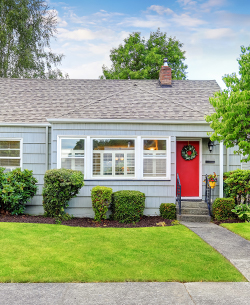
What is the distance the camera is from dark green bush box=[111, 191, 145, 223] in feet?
26.6

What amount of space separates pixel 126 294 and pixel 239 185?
20.0ft

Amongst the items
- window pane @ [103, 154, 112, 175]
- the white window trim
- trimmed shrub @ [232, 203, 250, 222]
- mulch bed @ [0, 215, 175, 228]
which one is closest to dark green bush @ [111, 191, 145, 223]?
mulch bed @ [0, 215, 175, 228]

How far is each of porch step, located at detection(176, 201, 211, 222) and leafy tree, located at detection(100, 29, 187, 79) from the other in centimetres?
1413

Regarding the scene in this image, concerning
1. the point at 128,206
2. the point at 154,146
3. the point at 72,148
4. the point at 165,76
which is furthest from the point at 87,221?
the point at 165,76

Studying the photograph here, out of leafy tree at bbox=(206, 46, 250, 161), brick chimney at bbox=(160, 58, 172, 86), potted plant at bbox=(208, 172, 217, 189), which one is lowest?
potted plant at bbox=(208, 172, 217, 189)

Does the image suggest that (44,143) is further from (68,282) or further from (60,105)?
(68,282)

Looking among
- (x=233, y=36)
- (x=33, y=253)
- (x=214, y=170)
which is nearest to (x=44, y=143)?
(x=33, y=253)

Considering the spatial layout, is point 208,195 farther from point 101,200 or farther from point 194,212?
point 101,200

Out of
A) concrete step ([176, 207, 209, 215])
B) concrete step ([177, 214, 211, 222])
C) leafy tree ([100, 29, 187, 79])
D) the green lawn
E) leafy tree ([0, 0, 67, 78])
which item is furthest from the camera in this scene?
leafy tree ([100, 29, 187, 79])

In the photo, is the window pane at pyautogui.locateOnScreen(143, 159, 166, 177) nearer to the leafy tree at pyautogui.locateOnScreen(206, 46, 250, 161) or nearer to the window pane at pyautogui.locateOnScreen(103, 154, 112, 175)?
the window pane at pyautogui.locateOnScreen(103, 154, 112, 175)

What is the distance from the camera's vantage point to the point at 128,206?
26.7 feet

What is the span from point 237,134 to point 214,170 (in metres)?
3.62

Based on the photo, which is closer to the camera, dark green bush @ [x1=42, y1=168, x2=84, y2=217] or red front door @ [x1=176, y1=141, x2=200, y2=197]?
dark green bush @ [x1=42, y1=168, x2=84, y2=217]

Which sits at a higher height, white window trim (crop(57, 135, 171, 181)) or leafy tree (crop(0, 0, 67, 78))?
leafy tree (crop(0, 0, 67, 78))
